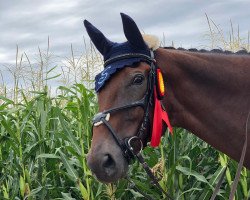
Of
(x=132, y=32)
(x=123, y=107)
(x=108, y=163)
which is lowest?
(x=108, y=163)

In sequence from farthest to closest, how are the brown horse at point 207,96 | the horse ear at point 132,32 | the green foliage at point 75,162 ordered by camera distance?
the green foliage at point 75,162 < the brown horse at point 207,96 < the horse ear at point 132,32

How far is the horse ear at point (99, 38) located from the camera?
11.1 ft

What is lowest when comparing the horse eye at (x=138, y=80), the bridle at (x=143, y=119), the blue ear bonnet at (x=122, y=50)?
the bridle at (x=143, y=119)

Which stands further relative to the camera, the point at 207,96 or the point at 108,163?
the point at 207,96

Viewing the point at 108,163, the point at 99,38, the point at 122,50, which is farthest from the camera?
the point at 99,38

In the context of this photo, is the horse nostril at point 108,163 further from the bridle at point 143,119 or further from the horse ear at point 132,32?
the horse ear at point 132,32

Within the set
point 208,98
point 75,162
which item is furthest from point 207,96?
point 75,162

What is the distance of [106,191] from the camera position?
197 inches

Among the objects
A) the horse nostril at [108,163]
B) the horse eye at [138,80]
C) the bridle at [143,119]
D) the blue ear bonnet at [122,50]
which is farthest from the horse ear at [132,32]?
the horse nostril at [108,163]

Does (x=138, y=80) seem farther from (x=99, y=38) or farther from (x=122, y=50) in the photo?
(x=99, y=38)

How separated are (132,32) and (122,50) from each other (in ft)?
0.49

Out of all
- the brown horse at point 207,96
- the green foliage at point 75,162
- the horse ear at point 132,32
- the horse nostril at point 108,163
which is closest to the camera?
the horse nostril at point 108,163

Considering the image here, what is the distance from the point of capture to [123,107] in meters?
3.10

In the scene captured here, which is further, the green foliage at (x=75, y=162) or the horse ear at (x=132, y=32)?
the green foliage at (x=75, y=162)
